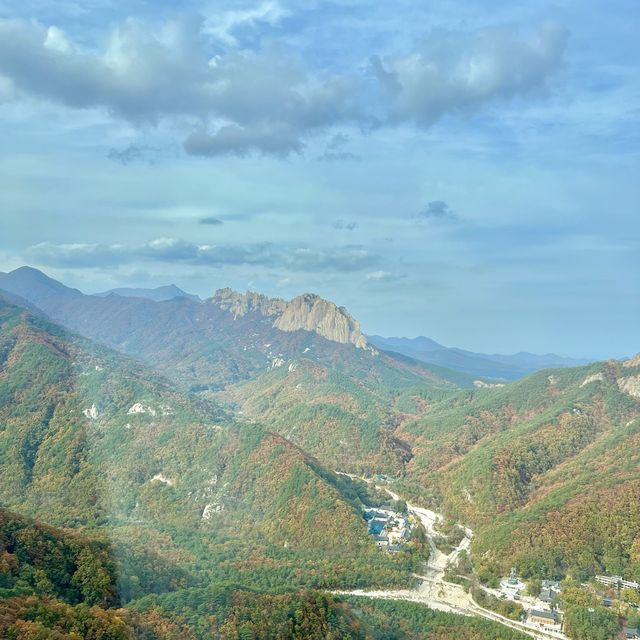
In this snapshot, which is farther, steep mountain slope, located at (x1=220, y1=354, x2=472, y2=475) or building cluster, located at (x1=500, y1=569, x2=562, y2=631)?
steep mountain slope, located at (x1=220, y1=354, x2=472, y2=475)

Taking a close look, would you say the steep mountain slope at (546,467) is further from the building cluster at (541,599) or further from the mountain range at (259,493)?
the building cluster at (541,599)

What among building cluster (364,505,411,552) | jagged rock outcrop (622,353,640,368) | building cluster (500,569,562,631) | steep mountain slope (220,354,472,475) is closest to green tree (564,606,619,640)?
building cluster (500,569,562,631)

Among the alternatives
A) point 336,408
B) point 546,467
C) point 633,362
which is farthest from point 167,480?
point 633,362

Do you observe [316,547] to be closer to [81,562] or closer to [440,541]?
[440,541]

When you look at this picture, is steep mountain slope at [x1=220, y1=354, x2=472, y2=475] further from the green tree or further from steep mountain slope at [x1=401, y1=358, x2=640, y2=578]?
the green tree

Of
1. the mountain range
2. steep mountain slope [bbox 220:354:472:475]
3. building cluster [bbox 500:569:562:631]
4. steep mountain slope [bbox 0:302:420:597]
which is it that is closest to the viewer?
the mountain range

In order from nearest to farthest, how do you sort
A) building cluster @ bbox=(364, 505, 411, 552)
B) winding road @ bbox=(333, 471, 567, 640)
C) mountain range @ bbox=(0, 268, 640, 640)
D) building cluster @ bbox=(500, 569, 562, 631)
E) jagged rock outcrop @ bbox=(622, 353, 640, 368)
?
mountain range @ bbox=(0, 268, 640, 640)
winding road @ bbox=(333, 471, 567, 640)
building cluster @ bbox=(500, 569, 562, 631)
building cluster @ bbox=(364, 505, 411, 552)
jagged rock outcrop @ bbox=(622, 353, 640, 368)
